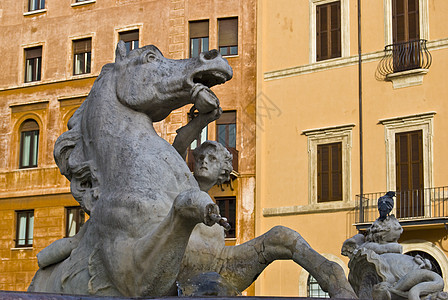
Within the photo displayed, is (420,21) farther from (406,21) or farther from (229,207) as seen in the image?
(229,207)

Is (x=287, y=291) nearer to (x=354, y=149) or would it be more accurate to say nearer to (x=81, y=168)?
(x=354, y=149)

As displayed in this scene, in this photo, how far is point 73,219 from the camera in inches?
1154

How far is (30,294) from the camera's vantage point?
263 centimetres

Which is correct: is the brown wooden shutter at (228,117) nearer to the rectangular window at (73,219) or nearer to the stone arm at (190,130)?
the rectangular window at (73,219)

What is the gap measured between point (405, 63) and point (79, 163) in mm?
22640

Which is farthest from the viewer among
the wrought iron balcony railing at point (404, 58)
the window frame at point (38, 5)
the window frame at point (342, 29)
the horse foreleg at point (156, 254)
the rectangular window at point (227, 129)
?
the window frame at point (38, 5)

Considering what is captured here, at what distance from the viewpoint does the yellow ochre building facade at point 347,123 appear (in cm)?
2464

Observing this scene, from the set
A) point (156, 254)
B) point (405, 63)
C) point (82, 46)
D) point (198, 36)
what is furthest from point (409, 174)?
point (156, 254)

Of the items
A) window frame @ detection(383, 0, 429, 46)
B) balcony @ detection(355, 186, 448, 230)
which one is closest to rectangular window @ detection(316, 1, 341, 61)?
window frame @ detection(383, 0, 429, 46)

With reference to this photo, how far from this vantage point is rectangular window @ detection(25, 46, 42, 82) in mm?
31953

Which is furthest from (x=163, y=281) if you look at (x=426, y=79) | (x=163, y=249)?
(x=426, y=79)

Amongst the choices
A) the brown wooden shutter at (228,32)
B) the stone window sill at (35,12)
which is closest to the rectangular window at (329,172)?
the brown wooden shutter at (228,32)

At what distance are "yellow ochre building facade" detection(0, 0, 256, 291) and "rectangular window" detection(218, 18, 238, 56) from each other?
0.03 m

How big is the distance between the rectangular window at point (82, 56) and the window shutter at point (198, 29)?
3950 millimetres
